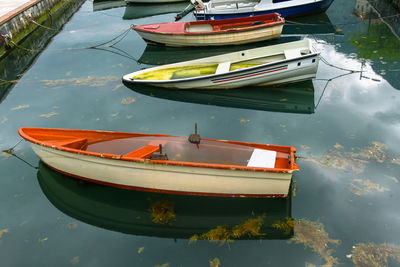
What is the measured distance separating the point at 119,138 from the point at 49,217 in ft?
9.07

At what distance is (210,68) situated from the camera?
1343cm

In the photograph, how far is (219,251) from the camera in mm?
6488

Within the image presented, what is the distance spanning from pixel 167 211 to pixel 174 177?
0.96 metres

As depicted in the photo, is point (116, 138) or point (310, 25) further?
point (310, 25)

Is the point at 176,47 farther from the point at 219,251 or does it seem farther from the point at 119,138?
the point at 219,251

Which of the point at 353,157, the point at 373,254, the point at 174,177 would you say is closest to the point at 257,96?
the point at 353,157

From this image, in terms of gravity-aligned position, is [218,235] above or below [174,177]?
below

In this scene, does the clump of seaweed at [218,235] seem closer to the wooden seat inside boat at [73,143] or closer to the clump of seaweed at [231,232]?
the clump of seaweed at [231,232]

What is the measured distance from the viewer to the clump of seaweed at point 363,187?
25.4ft

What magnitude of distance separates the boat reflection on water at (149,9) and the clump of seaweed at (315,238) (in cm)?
2292

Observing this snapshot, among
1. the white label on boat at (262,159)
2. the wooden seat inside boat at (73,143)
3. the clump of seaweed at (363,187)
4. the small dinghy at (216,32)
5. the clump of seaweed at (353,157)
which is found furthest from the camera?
the small dinghy at (216,32)

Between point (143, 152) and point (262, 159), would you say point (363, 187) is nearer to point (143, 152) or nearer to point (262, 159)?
point (262, 159)

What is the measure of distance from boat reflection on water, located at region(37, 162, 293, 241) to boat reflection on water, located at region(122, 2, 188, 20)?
66.9ft

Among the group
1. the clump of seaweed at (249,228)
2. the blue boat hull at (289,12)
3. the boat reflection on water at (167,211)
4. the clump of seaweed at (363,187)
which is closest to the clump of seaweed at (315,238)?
the boat reflection on water at (167,211)
